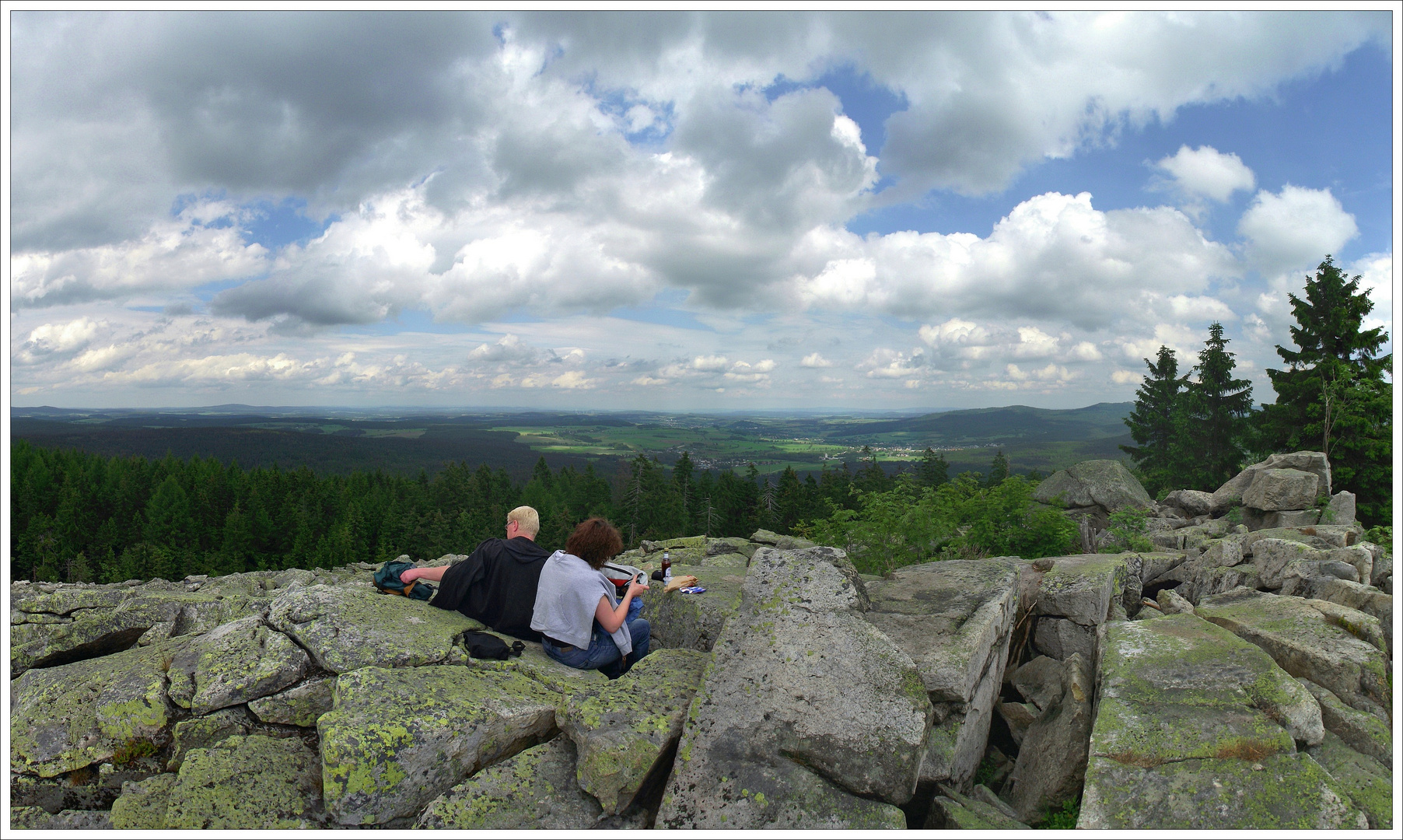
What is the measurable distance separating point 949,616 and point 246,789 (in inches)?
309

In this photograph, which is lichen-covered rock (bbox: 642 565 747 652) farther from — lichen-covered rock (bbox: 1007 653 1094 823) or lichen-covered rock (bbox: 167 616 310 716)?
lichen-covered rock (bbox: 167 616 310 716)

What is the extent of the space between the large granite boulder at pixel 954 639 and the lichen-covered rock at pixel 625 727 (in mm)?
2569

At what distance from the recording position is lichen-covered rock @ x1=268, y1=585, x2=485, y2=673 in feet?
22.5

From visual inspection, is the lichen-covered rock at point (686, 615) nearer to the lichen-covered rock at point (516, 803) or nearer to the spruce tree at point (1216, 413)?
the lichen-covered rock at point (516, 803)

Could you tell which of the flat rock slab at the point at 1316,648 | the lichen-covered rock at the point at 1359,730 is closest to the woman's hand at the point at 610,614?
the lichen-covered rock at the point at 1359,730

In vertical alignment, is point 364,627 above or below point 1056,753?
above

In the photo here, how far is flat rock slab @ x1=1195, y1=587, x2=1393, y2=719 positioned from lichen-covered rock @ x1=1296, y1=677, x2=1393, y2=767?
505 mm

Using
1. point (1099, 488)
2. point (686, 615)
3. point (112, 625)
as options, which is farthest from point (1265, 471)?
point (112, 625)

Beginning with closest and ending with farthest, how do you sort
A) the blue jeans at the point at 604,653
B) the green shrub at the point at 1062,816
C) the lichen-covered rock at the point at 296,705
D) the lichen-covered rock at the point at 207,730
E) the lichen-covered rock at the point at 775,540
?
the green shrub at the point at 1062,816 → the lichen-covered rock at the point at 207,730 → the lichen-covered rock at the point at 296,705 → the blue jeans at the point at 604,653 → the lichen-covered rock at the point at 775,540

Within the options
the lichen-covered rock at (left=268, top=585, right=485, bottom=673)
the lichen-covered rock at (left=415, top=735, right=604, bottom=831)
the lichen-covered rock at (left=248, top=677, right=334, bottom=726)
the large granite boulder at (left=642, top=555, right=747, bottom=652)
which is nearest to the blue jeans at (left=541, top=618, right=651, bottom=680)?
the large granite boulder at (left=642, top=555, right=747, bottom=652)

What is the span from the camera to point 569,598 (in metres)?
7.31

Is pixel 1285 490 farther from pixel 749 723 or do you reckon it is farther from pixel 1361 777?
pixel 749 723

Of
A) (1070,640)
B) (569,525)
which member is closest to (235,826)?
(1070,640)

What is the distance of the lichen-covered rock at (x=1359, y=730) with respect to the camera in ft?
18.4
